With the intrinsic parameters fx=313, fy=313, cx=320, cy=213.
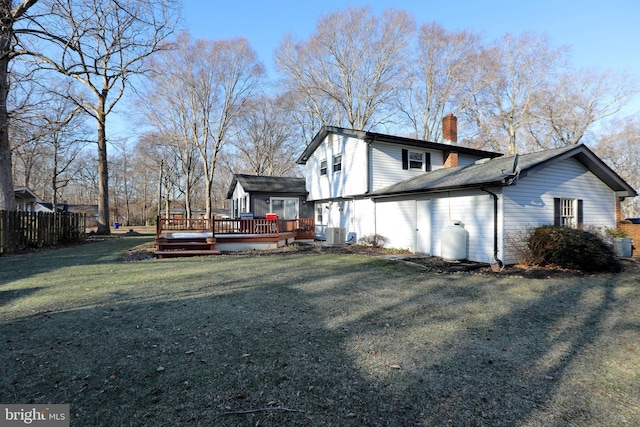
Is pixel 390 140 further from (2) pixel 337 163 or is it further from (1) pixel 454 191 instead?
(1) pixel 454 191

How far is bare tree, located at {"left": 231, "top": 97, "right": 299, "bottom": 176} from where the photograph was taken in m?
35.6

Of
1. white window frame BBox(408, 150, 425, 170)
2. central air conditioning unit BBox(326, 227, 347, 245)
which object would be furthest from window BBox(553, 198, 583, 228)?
central air conditioning unit BBox(326, 227, 347, 245)

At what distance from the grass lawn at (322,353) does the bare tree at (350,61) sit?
2339 centimetres

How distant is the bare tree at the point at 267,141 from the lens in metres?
35.6

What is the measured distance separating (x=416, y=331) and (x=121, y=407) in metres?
3.45

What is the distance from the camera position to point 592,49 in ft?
47.0

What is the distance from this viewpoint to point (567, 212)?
1088 cm

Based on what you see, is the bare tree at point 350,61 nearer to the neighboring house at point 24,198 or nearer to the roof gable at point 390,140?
the roof gable at point 390,140

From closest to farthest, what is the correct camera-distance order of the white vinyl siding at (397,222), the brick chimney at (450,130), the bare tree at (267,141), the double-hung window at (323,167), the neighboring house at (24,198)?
the white vinyl siding at (397,222)
the brick chimney at (450,130)
the double-hung window at (323,167)
the neighboring house at (24,198)
the bare tree at (267,141)

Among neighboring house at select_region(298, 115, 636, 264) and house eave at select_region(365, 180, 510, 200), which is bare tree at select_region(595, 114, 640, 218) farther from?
house eave at select_region(365, 180, 510, 200)

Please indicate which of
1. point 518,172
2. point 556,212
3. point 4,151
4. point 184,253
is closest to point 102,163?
point 4,151

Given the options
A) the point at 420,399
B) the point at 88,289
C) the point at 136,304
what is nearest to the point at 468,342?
the point at 420,399

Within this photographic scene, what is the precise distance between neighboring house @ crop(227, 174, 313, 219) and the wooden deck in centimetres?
505

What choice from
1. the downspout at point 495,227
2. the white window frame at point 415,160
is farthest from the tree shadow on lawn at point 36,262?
the white window frame at point 415,160
